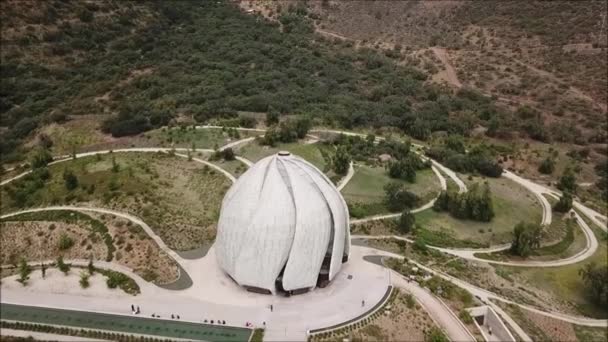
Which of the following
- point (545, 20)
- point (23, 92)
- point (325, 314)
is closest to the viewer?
point (325, 314)

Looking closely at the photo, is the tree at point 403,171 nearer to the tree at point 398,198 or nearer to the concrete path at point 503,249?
the tree at point 398,198

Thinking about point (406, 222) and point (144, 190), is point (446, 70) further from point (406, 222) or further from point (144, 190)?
point (144, 190)

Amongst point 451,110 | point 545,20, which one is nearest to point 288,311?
point 451,110

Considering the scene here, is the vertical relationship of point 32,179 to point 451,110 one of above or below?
below

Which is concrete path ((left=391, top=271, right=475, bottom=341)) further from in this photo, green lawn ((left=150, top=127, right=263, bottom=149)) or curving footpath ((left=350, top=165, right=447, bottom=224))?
green lawn ((left=150, top=127, right=263, bottom=149))

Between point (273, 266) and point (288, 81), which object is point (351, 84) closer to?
A: point (288, 81)

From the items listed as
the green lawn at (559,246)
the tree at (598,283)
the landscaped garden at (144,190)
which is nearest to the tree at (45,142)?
the landscaped garden at (144,190)
